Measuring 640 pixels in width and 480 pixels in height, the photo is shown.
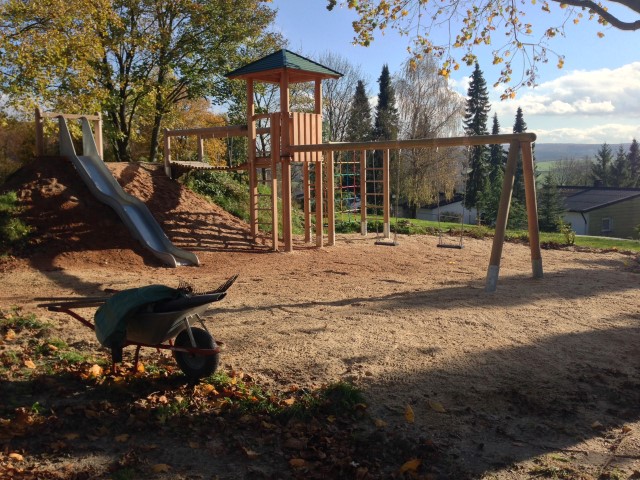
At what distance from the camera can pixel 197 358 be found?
473 centimetres

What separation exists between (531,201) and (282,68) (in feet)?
19.7

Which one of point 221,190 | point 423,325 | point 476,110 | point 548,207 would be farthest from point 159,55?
point 476,110

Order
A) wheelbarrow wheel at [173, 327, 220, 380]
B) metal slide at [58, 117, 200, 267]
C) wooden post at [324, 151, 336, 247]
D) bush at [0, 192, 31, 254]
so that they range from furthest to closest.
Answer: wooden post at [324, 151, 336, 247] < metal slide at [58, 117, 200, 267] < bush at [0, 192, 31, 254] < wheelbarrow wheel at [173, 327, 220, 380]

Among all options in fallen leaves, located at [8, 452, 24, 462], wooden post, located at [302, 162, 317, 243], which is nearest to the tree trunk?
wooden post, located at [302, 162, 317, 243]

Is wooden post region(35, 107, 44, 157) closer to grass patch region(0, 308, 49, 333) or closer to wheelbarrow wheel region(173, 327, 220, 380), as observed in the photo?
grass patch region(0, 308, 49, 333)

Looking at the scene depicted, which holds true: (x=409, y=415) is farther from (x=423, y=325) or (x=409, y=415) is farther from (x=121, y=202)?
(x=121, y=202)

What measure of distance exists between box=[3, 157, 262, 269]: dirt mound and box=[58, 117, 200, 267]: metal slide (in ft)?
0.53

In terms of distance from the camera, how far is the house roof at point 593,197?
51.7 meters

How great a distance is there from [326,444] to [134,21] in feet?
68.8

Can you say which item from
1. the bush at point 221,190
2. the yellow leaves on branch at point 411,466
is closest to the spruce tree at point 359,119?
the bush at point 221,190

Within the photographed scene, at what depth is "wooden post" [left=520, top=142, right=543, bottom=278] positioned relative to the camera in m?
8.75

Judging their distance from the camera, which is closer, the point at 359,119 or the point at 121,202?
the point at 121,202

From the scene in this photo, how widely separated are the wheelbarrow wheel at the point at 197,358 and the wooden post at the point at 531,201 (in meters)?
5.63

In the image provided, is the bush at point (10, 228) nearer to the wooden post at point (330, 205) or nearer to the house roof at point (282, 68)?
the house roof at point (282, 68)
